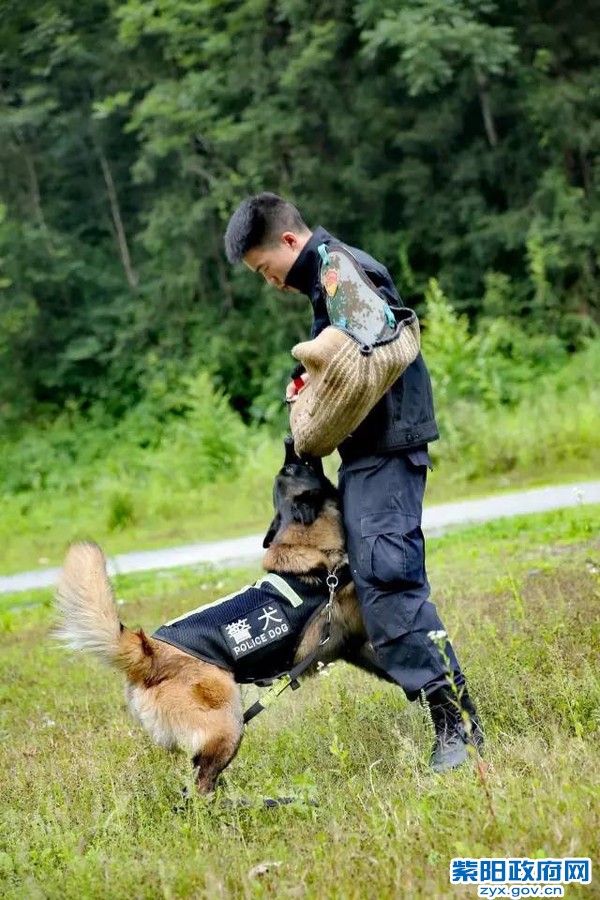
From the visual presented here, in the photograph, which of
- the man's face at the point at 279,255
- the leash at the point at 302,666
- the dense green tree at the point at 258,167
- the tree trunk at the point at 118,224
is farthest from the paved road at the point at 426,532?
the tree trunk at the point at 118,224

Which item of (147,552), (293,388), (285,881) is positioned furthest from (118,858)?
(147,552)

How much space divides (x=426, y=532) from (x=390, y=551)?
5.86 metres

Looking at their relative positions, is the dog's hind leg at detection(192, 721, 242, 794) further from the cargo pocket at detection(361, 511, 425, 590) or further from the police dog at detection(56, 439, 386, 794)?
the cargo pocket at detection(361, 511, 425, 590)

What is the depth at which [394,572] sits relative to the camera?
3648 millimetres

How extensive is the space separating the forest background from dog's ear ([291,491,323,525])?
9.26 m

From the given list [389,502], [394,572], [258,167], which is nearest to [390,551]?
[394,572]

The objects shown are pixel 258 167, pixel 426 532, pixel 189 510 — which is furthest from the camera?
pixel 258 167

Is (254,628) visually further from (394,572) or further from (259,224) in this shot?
(259,224)

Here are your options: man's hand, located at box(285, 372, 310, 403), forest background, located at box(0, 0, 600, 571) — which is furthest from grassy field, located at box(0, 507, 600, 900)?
forest background, located at box(0, 0, 600, 571)

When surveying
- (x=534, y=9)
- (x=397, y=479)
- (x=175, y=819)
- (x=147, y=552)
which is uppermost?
(x=397, y=479)

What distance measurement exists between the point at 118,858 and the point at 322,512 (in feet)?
4.54

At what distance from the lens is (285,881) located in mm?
2775

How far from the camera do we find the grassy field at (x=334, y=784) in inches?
110

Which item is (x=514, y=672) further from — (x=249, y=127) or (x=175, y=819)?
(x=249, y=127)
